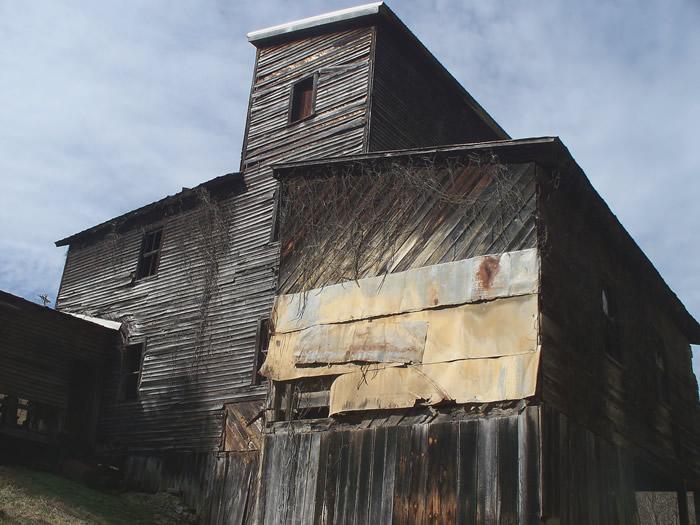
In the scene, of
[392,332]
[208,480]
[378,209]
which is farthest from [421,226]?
[208,480]

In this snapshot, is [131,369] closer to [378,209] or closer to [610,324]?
[378,209]

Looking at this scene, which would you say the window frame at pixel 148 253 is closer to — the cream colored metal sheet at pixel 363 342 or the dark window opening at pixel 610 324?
the cream colored metal sheet at pixel 363 342

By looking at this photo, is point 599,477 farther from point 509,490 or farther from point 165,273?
point 165,273

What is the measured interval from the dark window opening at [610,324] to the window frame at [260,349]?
7226 millimetres

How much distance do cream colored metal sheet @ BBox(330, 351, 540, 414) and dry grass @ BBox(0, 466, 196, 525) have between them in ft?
17.8

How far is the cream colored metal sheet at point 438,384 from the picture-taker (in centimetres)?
1090

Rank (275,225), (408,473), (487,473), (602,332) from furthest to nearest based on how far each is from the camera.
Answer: (275,225)
(602,332)
(408,473)
(487,473)

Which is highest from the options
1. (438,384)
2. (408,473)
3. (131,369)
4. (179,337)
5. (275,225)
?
(275,225)

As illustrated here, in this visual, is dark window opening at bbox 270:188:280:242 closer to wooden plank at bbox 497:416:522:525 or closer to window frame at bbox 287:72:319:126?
window frame at bbox 287:72:319:126

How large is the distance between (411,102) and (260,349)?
763cm

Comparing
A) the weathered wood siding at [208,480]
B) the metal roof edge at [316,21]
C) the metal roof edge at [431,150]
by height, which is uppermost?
the metal roof edge at [316,21]

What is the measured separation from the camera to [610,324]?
1455 centimetres

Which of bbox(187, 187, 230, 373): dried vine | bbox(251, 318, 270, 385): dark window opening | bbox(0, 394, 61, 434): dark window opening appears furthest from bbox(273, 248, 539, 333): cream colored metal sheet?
bbox(0, 394, 61, 434): dark window opening

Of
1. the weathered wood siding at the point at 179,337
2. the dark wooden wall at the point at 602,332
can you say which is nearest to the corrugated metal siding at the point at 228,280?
the weathered wood siding at the point at 179,337
